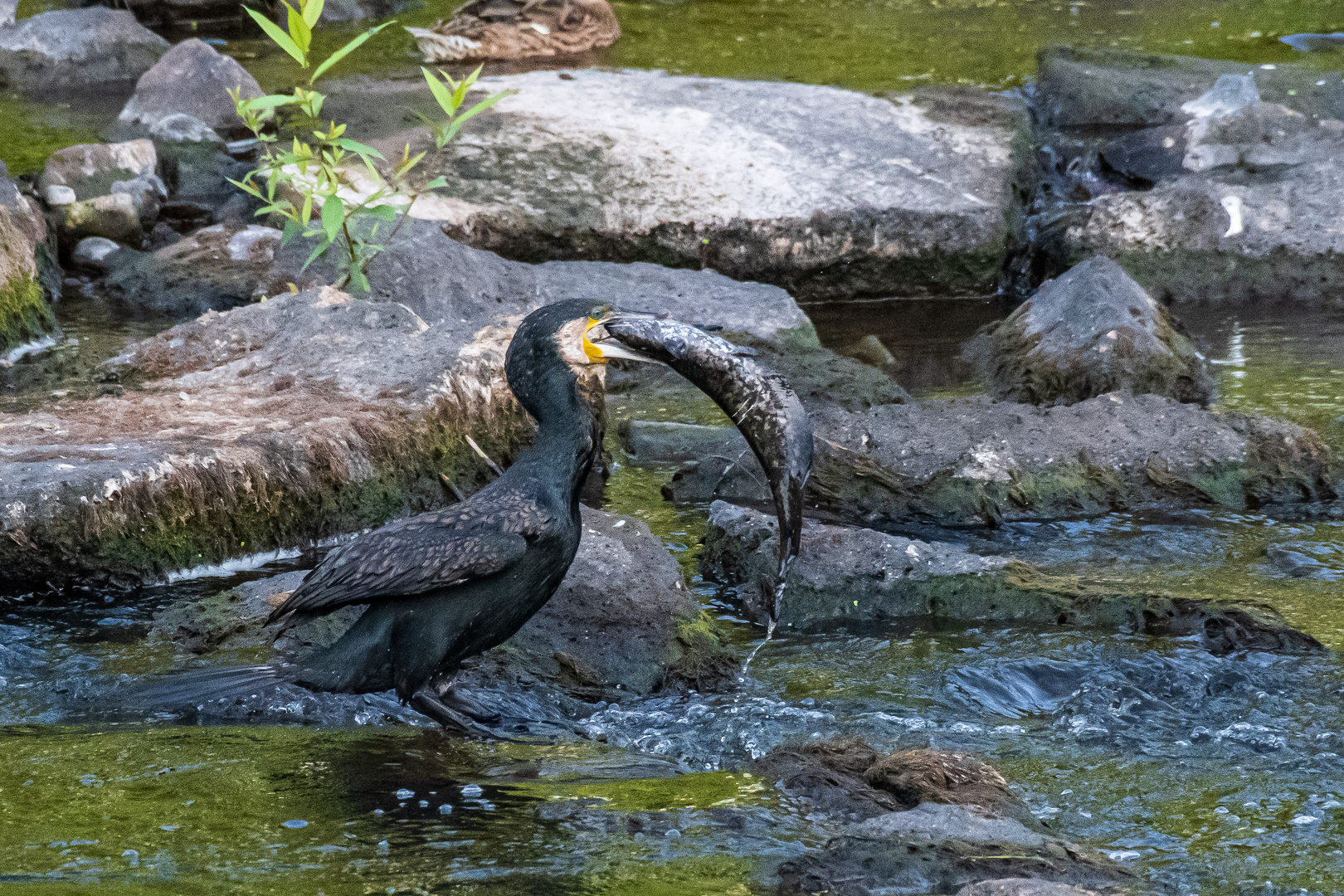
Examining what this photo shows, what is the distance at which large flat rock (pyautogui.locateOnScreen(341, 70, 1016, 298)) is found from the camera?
8.15 m

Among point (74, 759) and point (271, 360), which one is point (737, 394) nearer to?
point (74, 759)

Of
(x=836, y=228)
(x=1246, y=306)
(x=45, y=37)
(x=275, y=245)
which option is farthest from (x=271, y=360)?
(x=45, y=37)

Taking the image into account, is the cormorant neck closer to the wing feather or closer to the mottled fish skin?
the wing feather

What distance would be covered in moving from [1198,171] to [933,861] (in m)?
7.40

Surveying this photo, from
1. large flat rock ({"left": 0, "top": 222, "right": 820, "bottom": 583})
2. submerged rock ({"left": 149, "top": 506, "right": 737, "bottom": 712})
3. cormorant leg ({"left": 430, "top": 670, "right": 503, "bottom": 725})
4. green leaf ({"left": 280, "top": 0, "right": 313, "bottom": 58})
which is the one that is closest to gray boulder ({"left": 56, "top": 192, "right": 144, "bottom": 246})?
large flat rock ({"left": 0, "top": 222, "right": 820, "bottom": 583})

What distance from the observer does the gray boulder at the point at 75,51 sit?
11148 mm

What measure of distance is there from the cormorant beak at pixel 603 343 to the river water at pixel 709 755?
1002 millimetres

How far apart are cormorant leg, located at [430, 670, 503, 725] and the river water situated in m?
0.12

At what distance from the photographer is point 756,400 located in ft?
11.0

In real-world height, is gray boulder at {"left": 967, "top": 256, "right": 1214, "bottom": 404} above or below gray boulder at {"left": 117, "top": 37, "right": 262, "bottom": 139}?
below

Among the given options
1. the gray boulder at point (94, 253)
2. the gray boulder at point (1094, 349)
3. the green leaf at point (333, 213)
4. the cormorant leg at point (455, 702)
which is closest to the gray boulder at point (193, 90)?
the gray boulder at point (94, 253)

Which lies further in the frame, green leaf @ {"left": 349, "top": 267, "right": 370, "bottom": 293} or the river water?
green leaf @ {"left": 349, "top": 267, "right": 370, "bottom": 293}

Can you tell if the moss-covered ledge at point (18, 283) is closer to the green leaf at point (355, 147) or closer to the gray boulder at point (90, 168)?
the gray boulder at point (90, 168)

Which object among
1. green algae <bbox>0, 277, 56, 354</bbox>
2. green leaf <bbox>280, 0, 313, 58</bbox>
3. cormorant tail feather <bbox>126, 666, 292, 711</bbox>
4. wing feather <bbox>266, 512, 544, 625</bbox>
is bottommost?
cormorant tail feather <bbox>126, 666, 292, 711</bbox>
